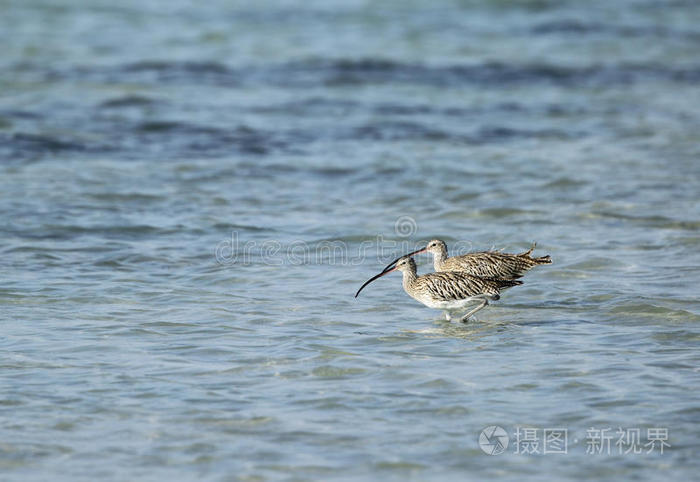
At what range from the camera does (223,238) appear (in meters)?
10.2

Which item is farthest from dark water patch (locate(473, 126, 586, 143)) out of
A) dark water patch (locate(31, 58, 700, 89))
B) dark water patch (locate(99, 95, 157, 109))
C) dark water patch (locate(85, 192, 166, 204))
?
dark water patch (locate(99, 95, 157, 109))

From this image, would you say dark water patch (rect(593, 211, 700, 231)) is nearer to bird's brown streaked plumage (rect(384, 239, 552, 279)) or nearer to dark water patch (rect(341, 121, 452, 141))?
bird's brown streaked plumage (rect(384, 239, 552, 279))

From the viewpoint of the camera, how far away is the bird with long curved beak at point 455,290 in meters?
7.89

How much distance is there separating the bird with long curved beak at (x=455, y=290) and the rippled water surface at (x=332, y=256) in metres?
A: 0.19

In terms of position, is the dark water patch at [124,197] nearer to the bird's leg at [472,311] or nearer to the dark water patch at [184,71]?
the bird's leg at [472,311]

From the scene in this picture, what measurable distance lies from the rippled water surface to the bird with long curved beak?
0.19 m

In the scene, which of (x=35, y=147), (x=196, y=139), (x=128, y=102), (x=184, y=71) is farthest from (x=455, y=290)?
(x=184, y=71)

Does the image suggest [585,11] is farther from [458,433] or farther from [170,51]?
[458,433]

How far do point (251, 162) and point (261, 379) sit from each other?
7.41 m

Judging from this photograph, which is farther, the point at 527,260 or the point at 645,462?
the point at 527,260

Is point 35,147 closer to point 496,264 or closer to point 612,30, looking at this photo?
point 496,264

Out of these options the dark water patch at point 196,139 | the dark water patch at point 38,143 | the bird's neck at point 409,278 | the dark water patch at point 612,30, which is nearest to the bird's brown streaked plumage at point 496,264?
the bird's neck at point 409,278

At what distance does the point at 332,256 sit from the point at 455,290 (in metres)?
2.14

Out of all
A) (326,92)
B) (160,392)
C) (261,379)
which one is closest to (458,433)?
(261,379)
